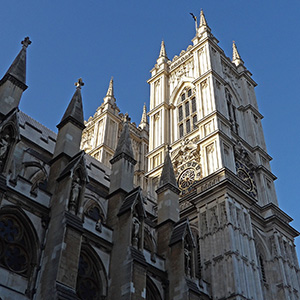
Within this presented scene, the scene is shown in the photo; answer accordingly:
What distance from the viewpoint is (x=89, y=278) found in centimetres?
1864

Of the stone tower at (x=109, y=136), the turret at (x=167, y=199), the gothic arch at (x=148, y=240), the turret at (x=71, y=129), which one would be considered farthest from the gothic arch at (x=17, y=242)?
the stone tower at (x=109, y=136)

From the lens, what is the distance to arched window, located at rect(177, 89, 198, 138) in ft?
117

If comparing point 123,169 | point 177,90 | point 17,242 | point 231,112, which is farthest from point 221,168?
point 17,242

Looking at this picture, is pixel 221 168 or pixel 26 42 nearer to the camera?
pixel 26 42

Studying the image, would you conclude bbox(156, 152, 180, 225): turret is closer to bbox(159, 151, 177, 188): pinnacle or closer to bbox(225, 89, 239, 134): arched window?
Answer: bbox(159, 151, 177, 188): pinnacle

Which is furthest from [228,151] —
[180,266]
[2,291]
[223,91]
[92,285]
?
[2,291]

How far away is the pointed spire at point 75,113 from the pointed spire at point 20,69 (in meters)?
2.41

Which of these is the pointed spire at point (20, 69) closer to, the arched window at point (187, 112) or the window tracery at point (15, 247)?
the window tracery at point (15, 247)

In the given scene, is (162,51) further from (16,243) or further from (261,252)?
(16,243)

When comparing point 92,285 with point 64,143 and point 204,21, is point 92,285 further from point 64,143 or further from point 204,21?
point 204,21

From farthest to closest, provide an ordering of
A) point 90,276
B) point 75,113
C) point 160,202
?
point 160,202
point 75,113
point 90,276

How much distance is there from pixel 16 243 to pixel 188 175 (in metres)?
16.7

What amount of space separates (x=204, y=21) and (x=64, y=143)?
25.1m

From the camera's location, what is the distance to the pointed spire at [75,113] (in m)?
22.4
